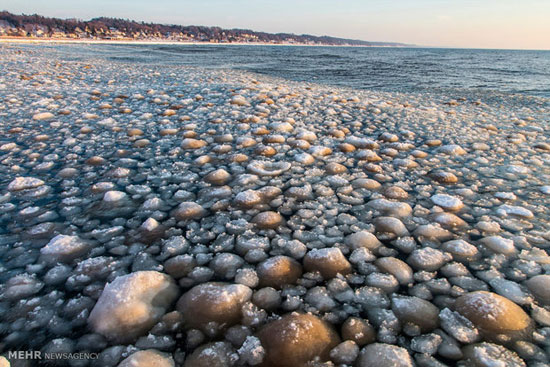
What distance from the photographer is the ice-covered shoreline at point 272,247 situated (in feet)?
3.32

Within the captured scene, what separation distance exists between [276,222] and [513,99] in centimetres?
729

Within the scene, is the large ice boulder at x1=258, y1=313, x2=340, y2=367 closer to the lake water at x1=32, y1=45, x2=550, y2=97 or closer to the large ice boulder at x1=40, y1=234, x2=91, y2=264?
the large ice boulder at x1=40, y1=234, x2=91, y2=264

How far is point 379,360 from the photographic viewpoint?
92cm

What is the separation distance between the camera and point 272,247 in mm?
1504

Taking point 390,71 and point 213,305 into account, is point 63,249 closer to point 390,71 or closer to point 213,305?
point 213,305

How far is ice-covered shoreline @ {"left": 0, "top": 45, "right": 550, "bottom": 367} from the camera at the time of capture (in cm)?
101

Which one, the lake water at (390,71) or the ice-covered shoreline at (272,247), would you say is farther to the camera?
the lake water at (390,71)

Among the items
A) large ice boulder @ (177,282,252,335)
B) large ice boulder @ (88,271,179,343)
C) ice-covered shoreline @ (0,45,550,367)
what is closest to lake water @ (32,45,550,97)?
ice-covered shoreline @ (0,45,550,367)

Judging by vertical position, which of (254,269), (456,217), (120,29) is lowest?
(254,269)

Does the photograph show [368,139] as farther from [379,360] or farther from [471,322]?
[379,360]

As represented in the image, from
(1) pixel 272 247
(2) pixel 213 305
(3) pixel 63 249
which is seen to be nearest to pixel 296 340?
(2) pixel 213 305

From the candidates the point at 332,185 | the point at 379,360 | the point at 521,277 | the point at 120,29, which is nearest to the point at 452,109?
the point at 332,185

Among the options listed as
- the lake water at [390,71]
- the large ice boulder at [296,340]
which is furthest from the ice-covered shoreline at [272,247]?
the lake water at [390,71]

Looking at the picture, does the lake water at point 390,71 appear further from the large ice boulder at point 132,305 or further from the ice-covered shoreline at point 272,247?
the large ice boulder at point 132,305
